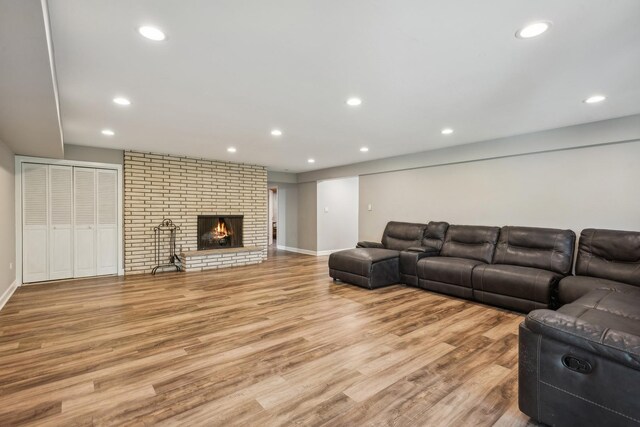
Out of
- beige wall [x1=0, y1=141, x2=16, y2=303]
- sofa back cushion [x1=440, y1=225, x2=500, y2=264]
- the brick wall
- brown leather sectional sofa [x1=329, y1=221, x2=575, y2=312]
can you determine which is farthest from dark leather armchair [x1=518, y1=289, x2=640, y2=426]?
the brick wall

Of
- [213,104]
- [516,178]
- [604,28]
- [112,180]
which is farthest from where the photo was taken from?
[112,180]

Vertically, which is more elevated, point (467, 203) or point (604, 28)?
point (604, 28)

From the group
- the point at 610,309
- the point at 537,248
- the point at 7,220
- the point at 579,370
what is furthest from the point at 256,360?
the point at 7,220

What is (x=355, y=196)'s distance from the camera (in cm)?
905

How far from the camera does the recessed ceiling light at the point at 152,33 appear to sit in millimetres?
1838

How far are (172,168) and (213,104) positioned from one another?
11.5 ft

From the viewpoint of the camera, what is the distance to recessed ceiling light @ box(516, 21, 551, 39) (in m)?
1.80

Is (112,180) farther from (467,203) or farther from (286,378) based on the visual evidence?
(467,203)

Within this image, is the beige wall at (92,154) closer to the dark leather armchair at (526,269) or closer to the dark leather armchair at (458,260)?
the dark leather armchair at (458,260)

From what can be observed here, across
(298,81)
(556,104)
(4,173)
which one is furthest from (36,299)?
(556,104)

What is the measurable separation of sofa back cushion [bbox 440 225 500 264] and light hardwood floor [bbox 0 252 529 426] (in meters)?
0.86

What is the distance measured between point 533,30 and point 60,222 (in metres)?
6.68

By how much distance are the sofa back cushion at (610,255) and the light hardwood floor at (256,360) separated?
1107 millimetres

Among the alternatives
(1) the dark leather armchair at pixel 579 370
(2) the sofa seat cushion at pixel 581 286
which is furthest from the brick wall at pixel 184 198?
(1) the dark leather armchair at pixel 579 370
